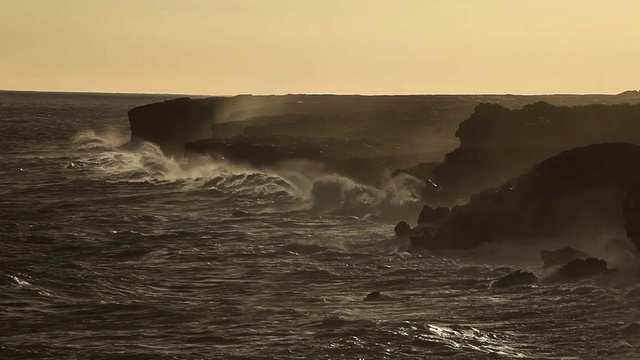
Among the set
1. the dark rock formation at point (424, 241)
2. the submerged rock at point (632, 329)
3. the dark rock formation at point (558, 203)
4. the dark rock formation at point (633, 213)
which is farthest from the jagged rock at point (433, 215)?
the submerged rock at point (632, 329)

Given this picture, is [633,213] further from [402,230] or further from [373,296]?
[402,230]

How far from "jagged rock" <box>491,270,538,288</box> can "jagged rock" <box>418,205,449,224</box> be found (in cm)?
1034

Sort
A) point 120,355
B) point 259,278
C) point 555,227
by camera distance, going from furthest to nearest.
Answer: point 555,227
point 259,278
point 120,355

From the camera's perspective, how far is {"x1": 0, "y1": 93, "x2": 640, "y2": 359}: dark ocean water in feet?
83.0

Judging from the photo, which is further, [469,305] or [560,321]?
[469,305]

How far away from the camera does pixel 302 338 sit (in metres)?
25.8

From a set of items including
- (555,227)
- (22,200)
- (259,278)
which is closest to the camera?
(259,278)

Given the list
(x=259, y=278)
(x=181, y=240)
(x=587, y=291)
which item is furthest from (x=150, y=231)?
(x=587, y=291)

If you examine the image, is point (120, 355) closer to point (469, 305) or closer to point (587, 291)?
point (469, 305)

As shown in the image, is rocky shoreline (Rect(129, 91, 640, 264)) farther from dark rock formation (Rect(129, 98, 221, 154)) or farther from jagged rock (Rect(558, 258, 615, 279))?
dark rock formation (Rect(129, 98, 221, 154))

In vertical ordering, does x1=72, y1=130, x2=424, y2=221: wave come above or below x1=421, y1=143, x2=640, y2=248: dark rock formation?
below

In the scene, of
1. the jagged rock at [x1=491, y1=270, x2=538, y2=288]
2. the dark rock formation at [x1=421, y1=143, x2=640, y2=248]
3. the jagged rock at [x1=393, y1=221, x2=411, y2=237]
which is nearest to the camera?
the jagged rock at [x1=491, y1=270, x2=538, y2=288]

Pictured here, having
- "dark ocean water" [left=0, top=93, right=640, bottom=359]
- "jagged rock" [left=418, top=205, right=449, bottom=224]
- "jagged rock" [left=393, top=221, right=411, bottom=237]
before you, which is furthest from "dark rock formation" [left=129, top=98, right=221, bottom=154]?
"jagged rock" [left=393, top=221, right=411, bottom=237]

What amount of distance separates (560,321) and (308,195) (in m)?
31.1
